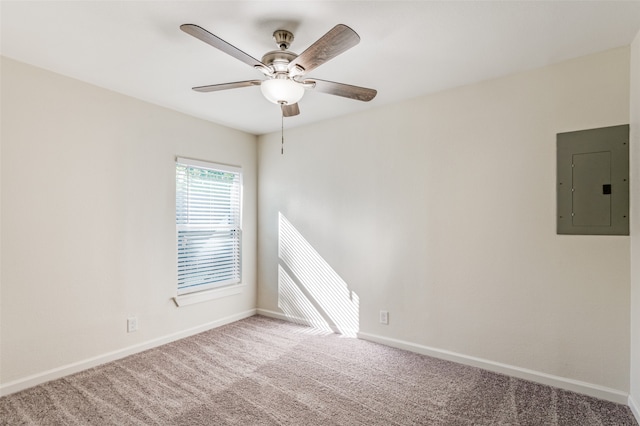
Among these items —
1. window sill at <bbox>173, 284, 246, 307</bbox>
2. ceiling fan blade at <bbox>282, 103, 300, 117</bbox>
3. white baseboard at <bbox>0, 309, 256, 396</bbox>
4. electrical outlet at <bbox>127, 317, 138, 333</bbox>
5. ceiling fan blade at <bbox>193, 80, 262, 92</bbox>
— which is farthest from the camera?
window sill at <bbox>173, 284, 246, 307</bbox>

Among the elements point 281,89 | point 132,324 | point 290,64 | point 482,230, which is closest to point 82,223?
point 132,324

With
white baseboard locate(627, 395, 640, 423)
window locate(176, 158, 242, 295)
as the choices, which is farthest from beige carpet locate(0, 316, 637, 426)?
window locate(176, 158, 242, 295)

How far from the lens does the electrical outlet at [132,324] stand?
10.2ft

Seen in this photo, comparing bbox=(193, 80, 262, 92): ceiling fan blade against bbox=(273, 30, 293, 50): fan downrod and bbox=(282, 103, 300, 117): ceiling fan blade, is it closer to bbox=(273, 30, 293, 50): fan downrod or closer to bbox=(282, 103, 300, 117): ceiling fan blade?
bbox=(273, 30, 293, 50): fan downrod

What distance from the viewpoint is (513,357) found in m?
2.66

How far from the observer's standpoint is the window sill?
3.57 meters

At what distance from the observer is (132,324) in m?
3.15

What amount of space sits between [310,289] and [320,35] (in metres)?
2.74

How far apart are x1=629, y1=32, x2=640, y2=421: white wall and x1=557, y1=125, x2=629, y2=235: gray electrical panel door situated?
7 cm

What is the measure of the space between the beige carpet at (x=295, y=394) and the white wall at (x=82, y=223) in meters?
0.31

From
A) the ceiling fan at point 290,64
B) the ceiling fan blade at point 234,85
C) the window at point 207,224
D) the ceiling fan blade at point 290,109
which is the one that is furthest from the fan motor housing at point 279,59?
the window at point 207,224

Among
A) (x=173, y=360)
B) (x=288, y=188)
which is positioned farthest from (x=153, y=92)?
(x=173, y=360)

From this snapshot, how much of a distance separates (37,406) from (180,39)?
104 inches

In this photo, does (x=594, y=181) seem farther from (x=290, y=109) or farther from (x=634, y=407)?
(x=290, y=109)
